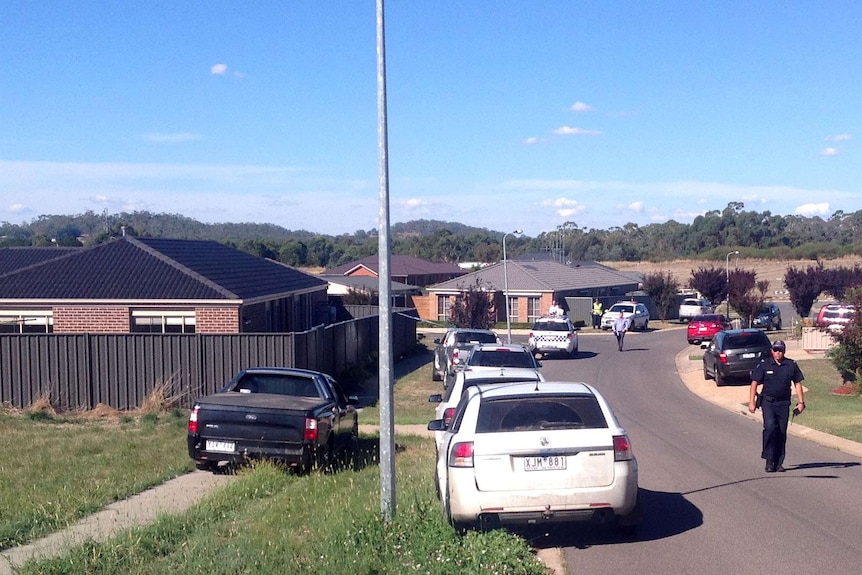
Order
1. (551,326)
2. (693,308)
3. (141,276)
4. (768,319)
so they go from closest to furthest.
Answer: (141,276) < (551,326) < (768,319) < (693,308)

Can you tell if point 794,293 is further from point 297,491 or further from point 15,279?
point 297,491

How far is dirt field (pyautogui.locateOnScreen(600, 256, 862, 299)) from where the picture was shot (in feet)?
338

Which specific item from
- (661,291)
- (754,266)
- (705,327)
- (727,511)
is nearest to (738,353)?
(705,327)

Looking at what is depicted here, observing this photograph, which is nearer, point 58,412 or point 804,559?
point 804,559

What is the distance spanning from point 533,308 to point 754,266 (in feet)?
208

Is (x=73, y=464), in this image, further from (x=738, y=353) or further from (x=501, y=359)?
(x=738, y=353)

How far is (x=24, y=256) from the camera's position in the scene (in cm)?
3612

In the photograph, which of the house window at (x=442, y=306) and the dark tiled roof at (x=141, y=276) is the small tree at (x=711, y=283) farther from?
the dark tiled roof at (x=141, y=276)

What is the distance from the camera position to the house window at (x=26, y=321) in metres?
25.7

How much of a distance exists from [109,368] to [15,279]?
6500 mm

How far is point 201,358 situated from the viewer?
2230 cm

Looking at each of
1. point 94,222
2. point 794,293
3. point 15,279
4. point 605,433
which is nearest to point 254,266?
point 15,279

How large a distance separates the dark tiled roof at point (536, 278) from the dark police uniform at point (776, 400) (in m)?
48.7

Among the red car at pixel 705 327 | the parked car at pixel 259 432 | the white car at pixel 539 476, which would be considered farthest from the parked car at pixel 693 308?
the white car at pixel 539 476
